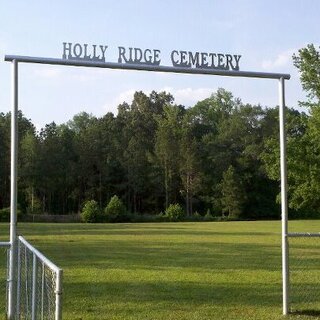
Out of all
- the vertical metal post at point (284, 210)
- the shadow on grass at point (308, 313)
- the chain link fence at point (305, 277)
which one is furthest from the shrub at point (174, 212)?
the vertical metal post at point (284, 210)

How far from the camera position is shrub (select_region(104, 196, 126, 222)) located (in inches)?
Result: 1815

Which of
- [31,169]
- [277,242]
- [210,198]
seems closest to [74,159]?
[31,169]

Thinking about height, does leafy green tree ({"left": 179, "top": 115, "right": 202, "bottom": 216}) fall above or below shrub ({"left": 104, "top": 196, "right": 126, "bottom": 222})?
above

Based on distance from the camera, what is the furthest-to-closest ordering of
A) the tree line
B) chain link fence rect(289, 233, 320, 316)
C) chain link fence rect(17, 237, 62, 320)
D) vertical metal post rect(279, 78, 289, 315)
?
the tree line, chain link fence rect(289, 233, 320, 316), vertical metal post rect(279, 78, 289, 315), chain link fence rect(17, 237, 62, 320)

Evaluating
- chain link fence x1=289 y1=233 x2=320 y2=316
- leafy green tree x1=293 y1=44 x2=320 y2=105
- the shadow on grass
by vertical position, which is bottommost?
chain link fence x1=289 y1=233 x2=320 y2=316

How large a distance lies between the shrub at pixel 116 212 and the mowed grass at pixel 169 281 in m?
24.3

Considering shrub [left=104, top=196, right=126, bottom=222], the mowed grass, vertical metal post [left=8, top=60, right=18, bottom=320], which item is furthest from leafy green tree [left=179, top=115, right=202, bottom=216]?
vertical metal post [left=8, top=60, right=18, bottom=320]

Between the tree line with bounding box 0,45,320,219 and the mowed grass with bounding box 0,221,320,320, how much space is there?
4868mm

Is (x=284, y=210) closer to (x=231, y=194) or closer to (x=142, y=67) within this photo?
(x=142, y=67)

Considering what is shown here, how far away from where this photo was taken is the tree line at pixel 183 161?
99.0 feet

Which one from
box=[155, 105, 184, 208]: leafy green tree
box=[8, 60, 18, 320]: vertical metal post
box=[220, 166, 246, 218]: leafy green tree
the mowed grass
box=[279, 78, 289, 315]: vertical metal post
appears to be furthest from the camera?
box=[220, 166, 246, 218]: leafy green tree

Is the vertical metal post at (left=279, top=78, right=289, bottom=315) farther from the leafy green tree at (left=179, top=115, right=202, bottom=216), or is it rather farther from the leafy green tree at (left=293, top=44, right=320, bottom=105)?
the leafy green tree at (left=293, top=44, right=320, bottom=105)

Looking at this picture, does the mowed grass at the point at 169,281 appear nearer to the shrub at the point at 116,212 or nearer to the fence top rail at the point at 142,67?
the fence top rail at the point at 142,67

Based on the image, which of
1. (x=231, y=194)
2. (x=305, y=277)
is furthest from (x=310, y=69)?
(x=305, y=277)
